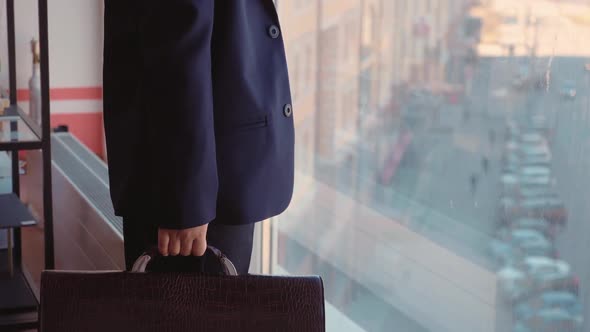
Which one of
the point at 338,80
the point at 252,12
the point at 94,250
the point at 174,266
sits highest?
the point at 252,12

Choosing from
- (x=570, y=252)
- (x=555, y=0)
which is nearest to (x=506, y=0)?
(x=555, y=0)

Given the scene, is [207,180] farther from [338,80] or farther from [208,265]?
[338,80]

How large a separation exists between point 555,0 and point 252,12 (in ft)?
1.61

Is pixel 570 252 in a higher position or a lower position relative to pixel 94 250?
higher

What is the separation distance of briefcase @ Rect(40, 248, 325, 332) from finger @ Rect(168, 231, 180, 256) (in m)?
0.09

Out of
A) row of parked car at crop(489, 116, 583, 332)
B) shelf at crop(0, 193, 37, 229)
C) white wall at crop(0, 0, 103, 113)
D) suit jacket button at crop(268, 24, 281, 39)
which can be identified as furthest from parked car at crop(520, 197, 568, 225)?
white wall at crop(0, 0, 103, 113)

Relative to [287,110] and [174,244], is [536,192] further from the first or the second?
[174,244]

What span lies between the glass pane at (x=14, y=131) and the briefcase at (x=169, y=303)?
126cm

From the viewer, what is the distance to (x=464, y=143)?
1.68 m

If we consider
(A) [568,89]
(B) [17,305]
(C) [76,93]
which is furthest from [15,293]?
(C) [76,93]

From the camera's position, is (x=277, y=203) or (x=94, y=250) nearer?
(x=277, y=203)

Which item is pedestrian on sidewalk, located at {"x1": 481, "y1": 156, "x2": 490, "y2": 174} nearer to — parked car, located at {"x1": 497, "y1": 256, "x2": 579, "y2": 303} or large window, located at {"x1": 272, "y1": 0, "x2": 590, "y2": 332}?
large window, located at {"x1": 272, "y1": 0, "x2": 590, "y2": 332}

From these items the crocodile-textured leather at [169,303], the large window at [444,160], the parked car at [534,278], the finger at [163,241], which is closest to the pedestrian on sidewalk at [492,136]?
the large window at [444,160]

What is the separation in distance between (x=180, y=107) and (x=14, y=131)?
1371 mm
